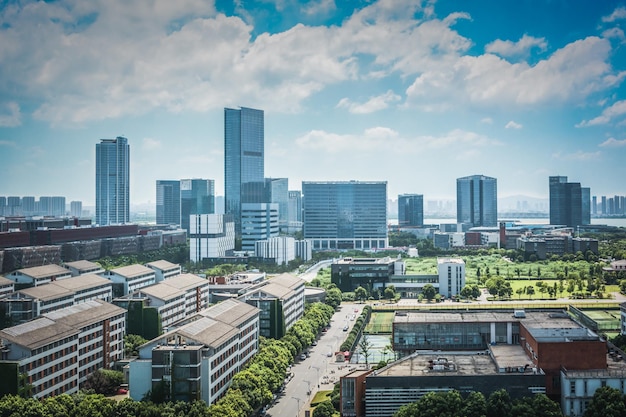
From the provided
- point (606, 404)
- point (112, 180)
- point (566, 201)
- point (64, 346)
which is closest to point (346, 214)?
point (566, 201)

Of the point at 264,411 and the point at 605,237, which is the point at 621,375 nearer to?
the point at 264,411

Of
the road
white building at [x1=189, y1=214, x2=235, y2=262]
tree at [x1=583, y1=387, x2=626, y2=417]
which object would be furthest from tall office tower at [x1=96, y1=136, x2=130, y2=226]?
tree at [x1=583, y1=387, x2=626, y2=417]

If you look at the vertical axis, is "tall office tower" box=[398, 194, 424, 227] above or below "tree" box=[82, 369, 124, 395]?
above

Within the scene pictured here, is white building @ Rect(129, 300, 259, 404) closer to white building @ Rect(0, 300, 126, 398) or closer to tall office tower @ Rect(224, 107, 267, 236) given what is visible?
white building @ Rect(0, 300, 126, 398)

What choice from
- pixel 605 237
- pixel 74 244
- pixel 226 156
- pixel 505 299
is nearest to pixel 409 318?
pixel 505 299

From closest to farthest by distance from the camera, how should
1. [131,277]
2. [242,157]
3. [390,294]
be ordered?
[131,277], [390,294], [242,157]

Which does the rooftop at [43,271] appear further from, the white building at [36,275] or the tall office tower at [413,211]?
the tall office tower at [413,211]

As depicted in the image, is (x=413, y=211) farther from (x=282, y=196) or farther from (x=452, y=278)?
(x=452, y=278)
